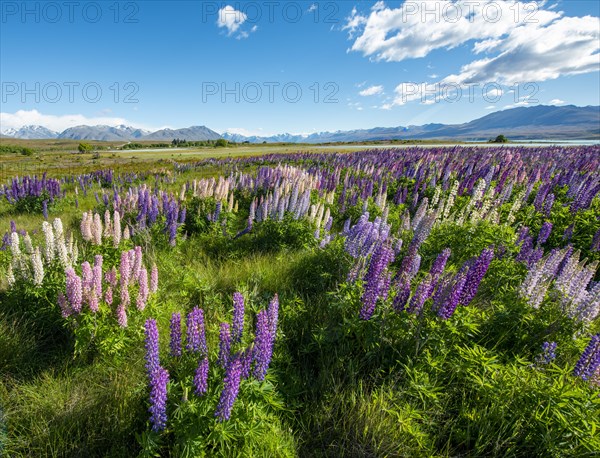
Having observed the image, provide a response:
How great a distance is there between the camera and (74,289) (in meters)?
3.07

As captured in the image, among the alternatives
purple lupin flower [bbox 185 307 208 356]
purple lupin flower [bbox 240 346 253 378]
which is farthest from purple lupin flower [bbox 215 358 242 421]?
purple lupin flower [bbox 185 307 208 356]

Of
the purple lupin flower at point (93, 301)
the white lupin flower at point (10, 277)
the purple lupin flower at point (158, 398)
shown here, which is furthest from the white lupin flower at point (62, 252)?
the purple lupin flower at point (158, 398)

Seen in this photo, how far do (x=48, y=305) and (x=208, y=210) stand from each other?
4.50 m

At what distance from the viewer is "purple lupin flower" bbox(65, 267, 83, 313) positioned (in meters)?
3.07

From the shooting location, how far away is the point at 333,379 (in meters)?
3.03

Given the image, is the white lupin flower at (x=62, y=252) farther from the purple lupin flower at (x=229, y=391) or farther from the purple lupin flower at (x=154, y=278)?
the purple lupin flower at (x=229, y=391)

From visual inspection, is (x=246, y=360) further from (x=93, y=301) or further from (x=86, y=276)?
(x=86, y=276)

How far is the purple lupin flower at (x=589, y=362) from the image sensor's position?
2656mm

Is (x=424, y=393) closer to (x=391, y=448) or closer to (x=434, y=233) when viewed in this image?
(x=391, y=448)

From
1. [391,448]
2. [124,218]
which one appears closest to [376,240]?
[391,448]

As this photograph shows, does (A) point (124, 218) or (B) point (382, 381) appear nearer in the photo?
(B) point (382, 381)

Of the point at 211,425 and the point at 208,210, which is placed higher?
the point at 208,210

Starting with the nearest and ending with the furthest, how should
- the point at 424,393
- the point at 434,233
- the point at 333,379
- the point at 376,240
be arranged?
the point at 424,393 → the point at 333,379 → the point at 376,240 → the point at 434,233

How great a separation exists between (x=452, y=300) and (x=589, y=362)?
1337mm
